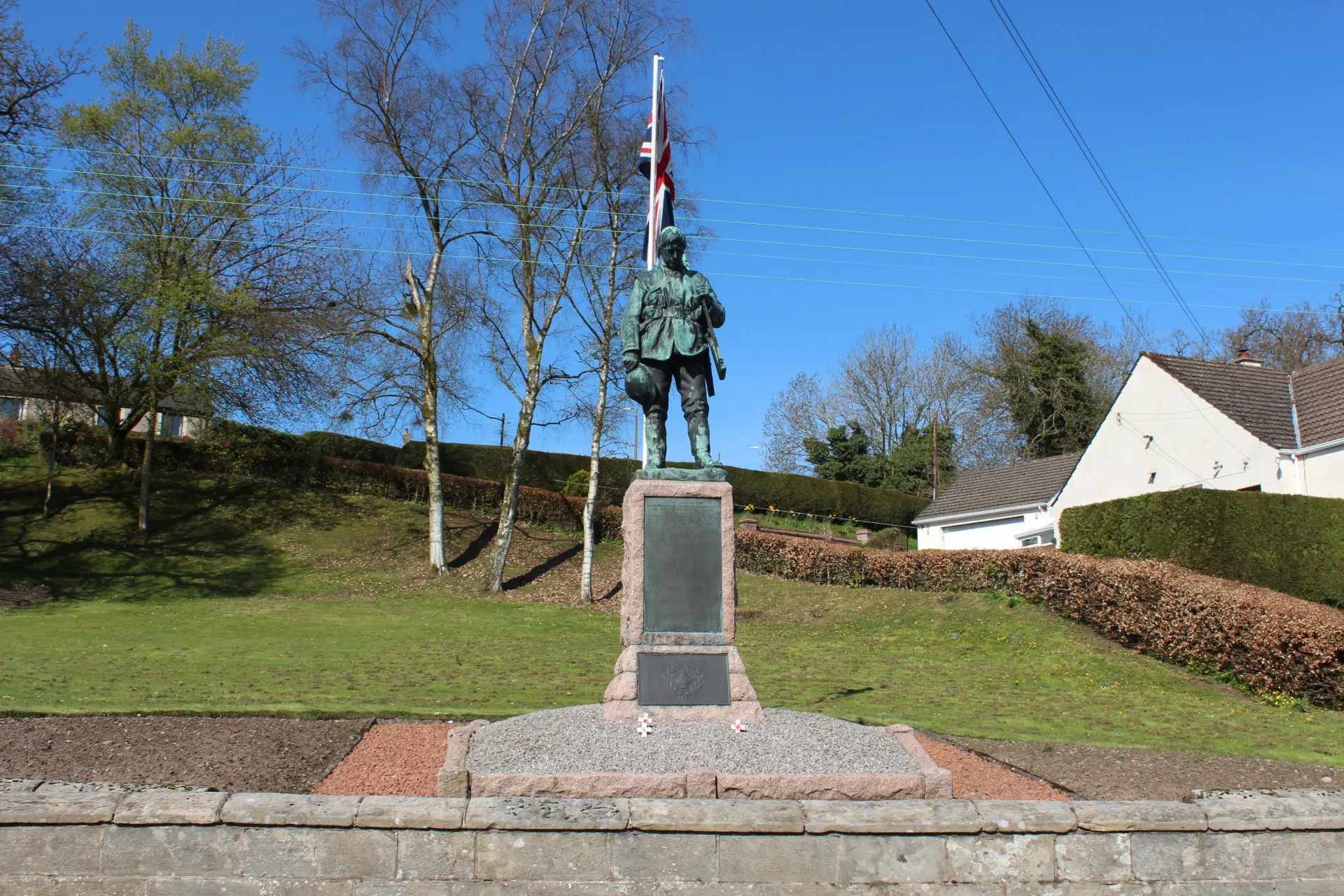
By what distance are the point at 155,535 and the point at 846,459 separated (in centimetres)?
3094

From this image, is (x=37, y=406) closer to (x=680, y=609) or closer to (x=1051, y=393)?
(x=680, y=609)

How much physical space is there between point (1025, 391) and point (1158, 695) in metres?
34.1

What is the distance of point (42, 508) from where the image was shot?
2658 centimetres

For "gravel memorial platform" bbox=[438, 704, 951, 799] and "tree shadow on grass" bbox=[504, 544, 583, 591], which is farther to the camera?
"tree shadow on grass" bbox=[504, 544, 583, 591]

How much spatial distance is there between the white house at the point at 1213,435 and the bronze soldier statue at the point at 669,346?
1637cm

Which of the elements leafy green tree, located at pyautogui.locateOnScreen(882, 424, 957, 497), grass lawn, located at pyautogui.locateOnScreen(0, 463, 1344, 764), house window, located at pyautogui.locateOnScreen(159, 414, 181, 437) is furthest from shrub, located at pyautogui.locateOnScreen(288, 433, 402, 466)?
leafy green tree, located at pyautogui.locateOnScreen(882, 424, 957, 497)

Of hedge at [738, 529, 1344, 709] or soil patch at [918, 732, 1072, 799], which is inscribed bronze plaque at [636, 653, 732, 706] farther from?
hedge at [738, 529, 1344, 709]

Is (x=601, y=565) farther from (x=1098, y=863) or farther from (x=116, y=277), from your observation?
(x=1098, y=863)

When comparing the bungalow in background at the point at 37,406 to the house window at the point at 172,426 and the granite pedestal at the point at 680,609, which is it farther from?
the granite pedestal at the point at 680,609

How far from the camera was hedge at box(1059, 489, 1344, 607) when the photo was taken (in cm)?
1744

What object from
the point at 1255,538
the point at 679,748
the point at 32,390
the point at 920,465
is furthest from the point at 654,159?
the point at 920,465

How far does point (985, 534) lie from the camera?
3356 cm

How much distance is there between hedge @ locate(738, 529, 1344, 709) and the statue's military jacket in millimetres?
9175

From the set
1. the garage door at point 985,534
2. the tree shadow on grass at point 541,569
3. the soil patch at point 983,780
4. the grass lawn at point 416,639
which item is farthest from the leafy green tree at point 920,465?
the soil patch at point 983,780
